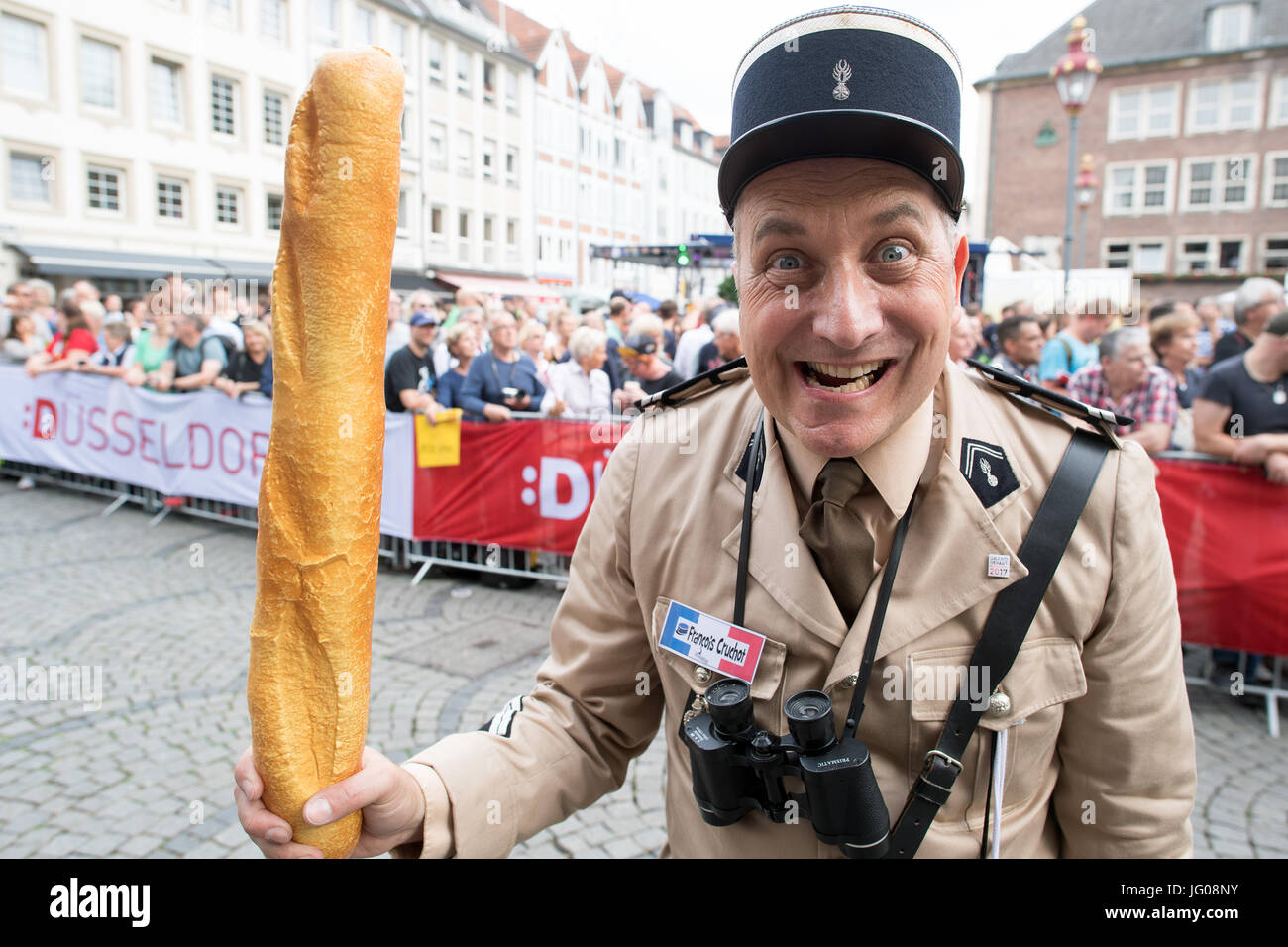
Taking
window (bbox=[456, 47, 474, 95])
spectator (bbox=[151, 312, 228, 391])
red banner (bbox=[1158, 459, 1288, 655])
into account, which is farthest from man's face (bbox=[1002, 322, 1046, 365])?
window (bbox=[456, 47, 474, 95])

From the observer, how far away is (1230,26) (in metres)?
41.0

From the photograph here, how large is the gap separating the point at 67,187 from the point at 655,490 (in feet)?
97.3

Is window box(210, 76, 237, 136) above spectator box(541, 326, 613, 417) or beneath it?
above

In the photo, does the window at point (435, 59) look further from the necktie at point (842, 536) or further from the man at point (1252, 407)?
the necktie at point (842, 536)

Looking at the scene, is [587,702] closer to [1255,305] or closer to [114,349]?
[1255,305]

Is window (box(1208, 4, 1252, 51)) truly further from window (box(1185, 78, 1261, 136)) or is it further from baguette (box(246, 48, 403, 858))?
baguette (box(246, 48, 403, 858))

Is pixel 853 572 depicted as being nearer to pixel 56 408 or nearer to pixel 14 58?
pixel 56 408

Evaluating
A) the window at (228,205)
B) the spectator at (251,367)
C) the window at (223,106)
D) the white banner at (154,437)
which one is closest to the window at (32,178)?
the window at (228,205)

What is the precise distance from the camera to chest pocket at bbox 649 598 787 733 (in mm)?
1497

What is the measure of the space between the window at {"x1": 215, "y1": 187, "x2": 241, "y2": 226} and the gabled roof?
3690 centimetres

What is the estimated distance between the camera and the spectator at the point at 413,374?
25.0 ft

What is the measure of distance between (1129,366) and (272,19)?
3109 centimetres

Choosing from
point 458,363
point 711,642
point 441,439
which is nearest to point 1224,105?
point 458,363

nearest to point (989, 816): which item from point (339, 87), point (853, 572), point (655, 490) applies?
point (853, 572)
